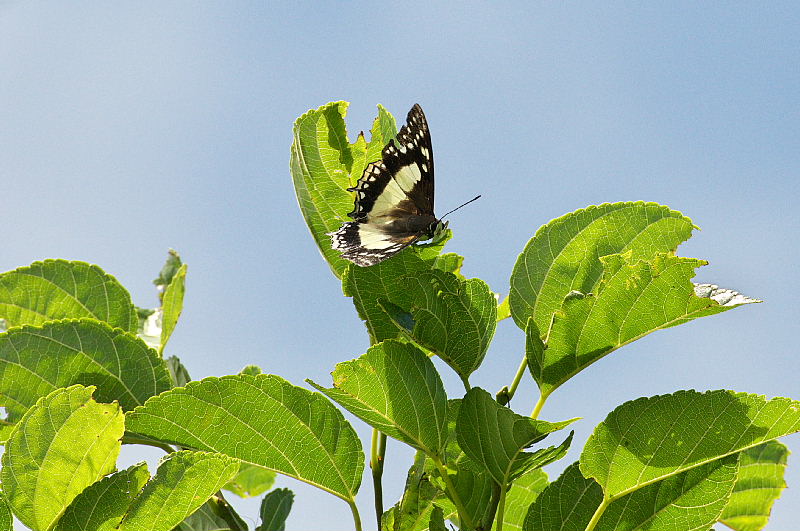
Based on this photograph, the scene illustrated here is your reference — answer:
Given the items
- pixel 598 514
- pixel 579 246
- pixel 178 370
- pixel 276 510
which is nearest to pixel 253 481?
pixel 276 510

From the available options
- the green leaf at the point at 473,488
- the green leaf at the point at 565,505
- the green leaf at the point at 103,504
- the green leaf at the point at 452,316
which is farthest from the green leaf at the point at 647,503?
the green leaf at the point at 103,504

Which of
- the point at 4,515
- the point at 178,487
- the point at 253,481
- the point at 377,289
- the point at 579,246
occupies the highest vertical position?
Answer: the point at 579,246

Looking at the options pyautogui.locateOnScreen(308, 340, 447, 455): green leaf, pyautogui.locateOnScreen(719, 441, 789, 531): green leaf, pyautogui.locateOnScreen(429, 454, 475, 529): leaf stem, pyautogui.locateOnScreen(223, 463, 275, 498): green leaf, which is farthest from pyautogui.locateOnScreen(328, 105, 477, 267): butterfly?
pyautogui.locateOnScreen(719, 441, 789, 531): green leaf

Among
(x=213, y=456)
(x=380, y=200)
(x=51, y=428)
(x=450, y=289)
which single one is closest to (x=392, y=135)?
(x=380, y=200)

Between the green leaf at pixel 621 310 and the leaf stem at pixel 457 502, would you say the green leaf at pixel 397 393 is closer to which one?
the leaf stem at pixel 457 502

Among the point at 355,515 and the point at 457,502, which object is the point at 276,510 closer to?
the point at 355,515

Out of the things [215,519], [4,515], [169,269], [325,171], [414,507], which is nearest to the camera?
[4,515]

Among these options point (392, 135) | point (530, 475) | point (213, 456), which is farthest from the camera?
point (530, 475)

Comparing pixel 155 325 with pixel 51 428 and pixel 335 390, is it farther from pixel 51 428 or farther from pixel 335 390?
pixel 335 390
